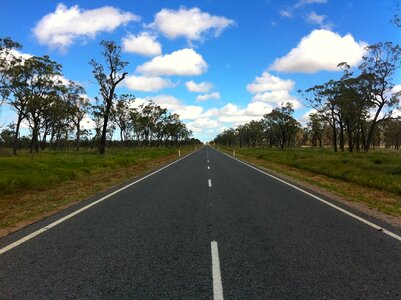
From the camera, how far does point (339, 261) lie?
Answer: 5488 millimetres

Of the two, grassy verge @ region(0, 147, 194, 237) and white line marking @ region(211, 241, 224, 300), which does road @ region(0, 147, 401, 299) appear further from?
grassy verge @ region(0, 147, 194, 237)

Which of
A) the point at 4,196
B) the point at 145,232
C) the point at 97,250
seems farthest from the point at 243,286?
the point at 4,196

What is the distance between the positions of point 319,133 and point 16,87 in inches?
3433

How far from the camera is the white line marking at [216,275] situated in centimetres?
424

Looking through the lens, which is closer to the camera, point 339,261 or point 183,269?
point 183,269

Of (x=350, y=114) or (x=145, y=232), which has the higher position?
(x=350, y=114)

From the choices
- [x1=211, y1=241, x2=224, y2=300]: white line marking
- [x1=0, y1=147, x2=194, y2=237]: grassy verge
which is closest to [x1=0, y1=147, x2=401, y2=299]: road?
[x1=211, y1=241, x2=224, y2=300]: white line marking

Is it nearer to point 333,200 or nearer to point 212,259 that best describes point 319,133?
point 333,200

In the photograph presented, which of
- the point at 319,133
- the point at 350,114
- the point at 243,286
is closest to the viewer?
the point at 243,286

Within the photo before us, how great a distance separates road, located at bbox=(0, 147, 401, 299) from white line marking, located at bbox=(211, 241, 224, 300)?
0.01 metres

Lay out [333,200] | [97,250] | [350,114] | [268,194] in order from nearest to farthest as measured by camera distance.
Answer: [97,250]
[333,200]
[268,194]
[350,114]

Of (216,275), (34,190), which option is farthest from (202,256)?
(34,190)

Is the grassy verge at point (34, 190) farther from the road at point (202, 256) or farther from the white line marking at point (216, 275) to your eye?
the white line marking at point (216, 275)

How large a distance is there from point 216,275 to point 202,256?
85 cm
